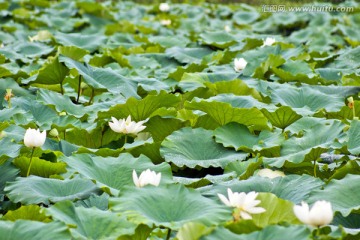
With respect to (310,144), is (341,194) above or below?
above

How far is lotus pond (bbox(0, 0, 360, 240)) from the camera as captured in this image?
192 cm

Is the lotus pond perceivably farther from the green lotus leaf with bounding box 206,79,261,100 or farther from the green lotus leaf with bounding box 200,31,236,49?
the green lotus leaf with bounding box 200,31,236,49

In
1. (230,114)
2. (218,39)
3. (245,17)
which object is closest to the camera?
(230,114)

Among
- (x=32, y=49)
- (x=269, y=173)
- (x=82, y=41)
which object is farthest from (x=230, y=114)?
(x=82, y=41)

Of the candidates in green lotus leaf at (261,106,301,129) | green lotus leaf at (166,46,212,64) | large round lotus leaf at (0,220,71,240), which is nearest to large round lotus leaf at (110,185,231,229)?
large round lotus leaf at (0,220,71,240)

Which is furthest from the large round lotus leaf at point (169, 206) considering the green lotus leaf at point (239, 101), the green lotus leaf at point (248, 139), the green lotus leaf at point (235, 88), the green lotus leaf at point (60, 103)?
the green lotus leaf at point (235, 88)

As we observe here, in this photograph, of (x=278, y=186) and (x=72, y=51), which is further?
(x=72, y=51)

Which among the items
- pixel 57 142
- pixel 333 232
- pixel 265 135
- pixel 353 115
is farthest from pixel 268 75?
pixel 333 232

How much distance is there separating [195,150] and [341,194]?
700mm

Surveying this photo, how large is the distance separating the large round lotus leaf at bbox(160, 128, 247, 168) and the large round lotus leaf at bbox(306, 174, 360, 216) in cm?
49

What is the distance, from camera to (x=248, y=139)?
→ 2.77m

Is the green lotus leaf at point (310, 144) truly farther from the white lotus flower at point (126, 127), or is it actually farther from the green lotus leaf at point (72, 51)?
the green lotus leaf at point (72, 51)

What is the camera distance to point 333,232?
1.85m

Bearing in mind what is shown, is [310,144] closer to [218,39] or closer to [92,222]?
[92,222]
